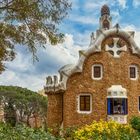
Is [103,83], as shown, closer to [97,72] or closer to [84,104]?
[97,72]

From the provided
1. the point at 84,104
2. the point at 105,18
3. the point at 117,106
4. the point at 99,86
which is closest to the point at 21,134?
the point at 84,104

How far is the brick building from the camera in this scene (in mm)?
29531

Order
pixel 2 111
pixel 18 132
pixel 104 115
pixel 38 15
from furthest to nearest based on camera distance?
pixel 2 111 → pixel 104 115 → pixel 38 15 → pixel 18 132

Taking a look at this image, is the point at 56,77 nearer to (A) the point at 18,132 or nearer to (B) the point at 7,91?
(A) the point at 18,132

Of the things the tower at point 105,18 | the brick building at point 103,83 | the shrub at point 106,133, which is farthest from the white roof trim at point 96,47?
the shrub at point 106,133

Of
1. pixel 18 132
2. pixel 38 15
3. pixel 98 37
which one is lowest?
pixel 18 132

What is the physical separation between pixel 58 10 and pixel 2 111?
139ft

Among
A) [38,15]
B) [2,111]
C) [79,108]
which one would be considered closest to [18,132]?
[38,15]

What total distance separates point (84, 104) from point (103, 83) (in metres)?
2.09

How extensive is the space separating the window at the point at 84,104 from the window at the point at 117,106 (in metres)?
1.43

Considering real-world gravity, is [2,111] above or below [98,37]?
below

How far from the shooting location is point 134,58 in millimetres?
30500

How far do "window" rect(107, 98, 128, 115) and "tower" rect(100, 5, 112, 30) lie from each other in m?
8.40

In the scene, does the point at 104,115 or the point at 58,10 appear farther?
the point at 104,115
